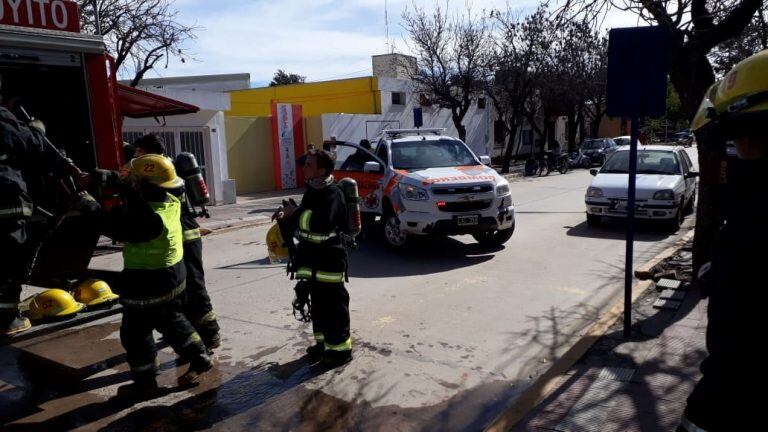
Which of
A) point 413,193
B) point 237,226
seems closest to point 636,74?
point 413,193

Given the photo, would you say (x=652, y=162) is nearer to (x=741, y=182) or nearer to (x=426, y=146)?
(x=426, y=146)

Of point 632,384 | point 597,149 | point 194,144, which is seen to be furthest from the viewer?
point 597,149

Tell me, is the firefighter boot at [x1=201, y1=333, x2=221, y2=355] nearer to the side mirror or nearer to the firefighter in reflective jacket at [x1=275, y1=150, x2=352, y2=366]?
the firefighter in reflective jacket at [x1=275, y1=150, x2=352, y2=366]

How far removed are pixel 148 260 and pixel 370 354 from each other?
203cm

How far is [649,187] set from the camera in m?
10.8

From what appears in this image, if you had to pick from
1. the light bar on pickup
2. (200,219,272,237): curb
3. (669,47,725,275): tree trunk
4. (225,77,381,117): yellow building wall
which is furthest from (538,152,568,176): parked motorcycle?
(669,47,725,275): tree trunk

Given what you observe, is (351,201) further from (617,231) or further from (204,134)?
(204,134)

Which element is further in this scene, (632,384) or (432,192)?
(432,192)

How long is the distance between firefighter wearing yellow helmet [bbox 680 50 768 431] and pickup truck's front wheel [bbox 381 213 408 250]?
24.4 feet

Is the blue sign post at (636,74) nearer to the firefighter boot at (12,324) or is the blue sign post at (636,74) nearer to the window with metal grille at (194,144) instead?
the firefighter boot at (12,324)

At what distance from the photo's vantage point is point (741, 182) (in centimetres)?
192

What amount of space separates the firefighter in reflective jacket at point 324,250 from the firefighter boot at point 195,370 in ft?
2.94

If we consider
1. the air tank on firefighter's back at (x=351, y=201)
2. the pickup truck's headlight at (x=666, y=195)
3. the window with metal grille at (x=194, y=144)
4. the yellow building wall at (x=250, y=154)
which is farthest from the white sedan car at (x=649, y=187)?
the yellow building wall at (x=250, y=154)

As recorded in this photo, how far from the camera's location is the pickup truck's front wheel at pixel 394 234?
925 cm
